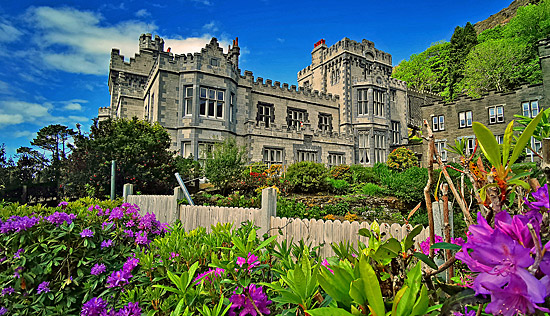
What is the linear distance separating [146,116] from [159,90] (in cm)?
340

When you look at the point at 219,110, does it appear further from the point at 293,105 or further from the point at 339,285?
the point at 339,285

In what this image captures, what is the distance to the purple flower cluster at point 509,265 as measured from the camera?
0.58 m

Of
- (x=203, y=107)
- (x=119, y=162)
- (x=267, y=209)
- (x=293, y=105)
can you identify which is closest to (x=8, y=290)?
(x=267, y=209)

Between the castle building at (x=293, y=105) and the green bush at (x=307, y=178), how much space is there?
3.83 metres

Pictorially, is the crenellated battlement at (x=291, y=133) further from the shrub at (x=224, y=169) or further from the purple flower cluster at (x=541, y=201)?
the purple flower cluster at (x=541, y=201)

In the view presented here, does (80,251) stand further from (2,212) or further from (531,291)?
(531,291)

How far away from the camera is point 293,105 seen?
25500 mm

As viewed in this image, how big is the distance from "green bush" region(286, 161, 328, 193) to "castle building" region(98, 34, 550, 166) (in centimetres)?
383

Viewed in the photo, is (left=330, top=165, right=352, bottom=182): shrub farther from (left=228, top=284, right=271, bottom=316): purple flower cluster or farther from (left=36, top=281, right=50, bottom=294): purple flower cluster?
(left=228, top=284, right=271, bottom=316): purple flower cluster

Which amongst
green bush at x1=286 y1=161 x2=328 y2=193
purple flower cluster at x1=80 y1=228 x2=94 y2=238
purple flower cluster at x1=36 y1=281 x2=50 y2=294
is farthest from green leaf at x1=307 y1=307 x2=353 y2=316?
green bush at x1=286 y1=161 x2=328 y2=193

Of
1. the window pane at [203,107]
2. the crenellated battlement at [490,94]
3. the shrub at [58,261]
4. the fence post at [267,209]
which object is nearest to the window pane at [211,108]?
the window pane at [203,107]

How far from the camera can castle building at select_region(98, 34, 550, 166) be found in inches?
757

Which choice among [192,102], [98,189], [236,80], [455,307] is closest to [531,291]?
[455,307]

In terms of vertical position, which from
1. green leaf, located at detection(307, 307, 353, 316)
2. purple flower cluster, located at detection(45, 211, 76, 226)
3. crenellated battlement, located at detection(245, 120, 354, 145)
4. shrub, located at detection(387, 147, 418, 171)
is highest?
crenellated battlement, located at detection(245, 120, 354, 145)
